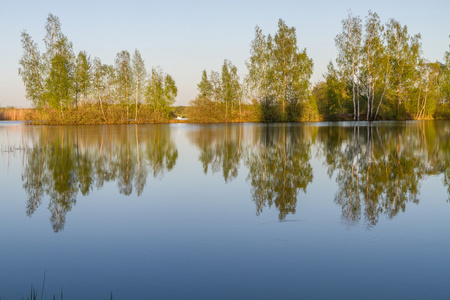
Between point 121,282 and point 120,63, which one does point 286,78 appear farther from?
point 121,282

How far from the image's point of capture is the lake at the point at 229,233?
3.78 metres

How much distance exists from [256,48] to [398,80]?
69.1 feet

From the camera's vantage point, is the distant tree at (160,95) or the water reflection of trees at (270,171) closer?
the water reflection of trees at (270,171)

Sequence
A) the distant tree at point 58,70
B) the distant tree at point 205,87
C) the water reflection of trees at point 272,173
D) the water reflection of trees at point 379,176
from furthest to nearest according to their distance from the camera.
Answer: the distant tree at point 205,87, the distant tree at point 58,70, the water reflection of trees at point 272,173, the water reflection of trees at point 379,176

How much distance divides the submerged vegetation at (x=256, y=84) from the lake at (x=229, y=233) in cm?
4435

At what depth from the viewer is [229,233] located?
5.39 m

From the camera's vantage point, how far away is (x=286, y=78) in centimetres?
5522

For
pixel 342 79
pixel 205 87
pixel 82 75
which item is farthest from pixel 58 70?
pixel 342 79

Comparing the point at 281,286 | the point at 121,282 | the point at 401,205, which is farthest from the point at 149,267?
the point at 401,205

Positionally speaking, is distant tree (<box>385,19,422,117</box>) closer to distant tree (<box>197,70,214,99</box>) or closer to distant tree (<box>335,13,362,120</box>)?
distant tree (<box>335,13,362,120</box>)

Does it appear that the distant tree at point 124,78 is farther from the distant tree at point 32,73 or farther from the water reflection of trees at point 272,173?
the water reflection of trees at point 272,173

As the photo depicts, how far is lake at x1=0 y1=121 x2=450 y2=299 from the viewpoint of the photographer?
3.78 meters

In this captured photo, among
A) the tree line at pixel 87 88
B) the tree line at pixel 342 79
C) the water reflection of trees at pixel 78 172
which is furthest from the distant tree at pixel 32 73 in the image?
the water reflection of trees at pixel 78 172

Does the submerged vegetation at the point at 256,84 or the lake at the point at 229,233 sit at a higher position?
the submerged vegetation at the point at 256,84
